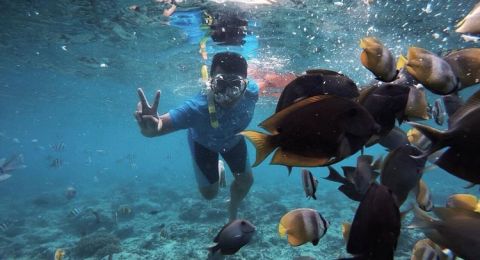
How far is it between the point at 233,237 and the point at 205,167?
6.09 m

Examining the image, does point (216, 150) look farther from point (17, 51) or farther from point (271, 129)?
point (17, 51)

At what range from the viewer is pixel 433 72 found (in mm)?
1922

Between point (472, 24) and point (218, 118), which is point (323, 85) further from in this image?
point (218, 118)

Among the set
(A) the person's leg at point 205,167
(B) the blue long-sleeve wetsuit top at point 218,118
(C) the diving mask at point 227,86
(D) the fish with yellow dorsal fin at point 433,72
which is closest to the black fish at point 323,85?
(D) the fish with yellow dorsal fin at point 433,72

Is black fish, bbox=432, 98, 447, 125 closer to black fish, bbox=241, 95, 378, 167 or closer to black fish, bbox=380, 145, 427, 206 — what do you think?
black fish, bbox=380, 145, 427, 206

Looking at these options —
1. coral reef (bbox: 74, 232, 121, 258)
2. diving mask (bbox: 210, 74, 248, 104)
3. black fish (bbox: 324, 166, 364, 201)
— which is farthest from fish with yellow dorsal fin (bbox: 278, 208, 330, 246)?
coral reef (bbox: 74, 232, 121, 258)

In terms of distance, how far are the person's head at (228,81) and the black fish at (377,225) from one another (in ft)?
20.7

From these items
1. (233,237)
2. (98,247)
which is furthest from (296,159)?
(98,247)

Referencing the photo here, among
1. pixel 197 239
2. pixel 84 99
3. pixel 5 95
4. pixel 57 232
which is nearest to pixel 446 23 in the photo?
pixel 197 239

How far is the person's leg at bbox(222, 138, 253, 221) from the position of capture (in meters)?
9.61

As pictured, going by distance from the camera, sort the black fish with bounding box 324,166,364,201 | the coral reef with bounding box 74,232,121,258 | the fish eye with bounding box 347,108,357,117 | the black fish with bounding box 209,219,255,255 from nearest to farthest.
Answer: the fish eye with bounding box 347,108,357,117 → the black fish with bounding box 324,166,364,201 → the black fish with bounding box 209,219,255,255 → the coral reef with bounding box 74,232,121,258

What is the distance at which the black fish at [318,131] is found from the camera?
175 centimetres

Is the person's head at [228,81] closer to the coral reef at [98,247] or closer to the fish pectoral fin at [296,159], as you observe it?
the fish pectoral fin at [296,159]

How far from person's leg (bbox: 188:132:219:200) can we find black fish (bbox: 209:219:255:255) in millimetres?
5762
